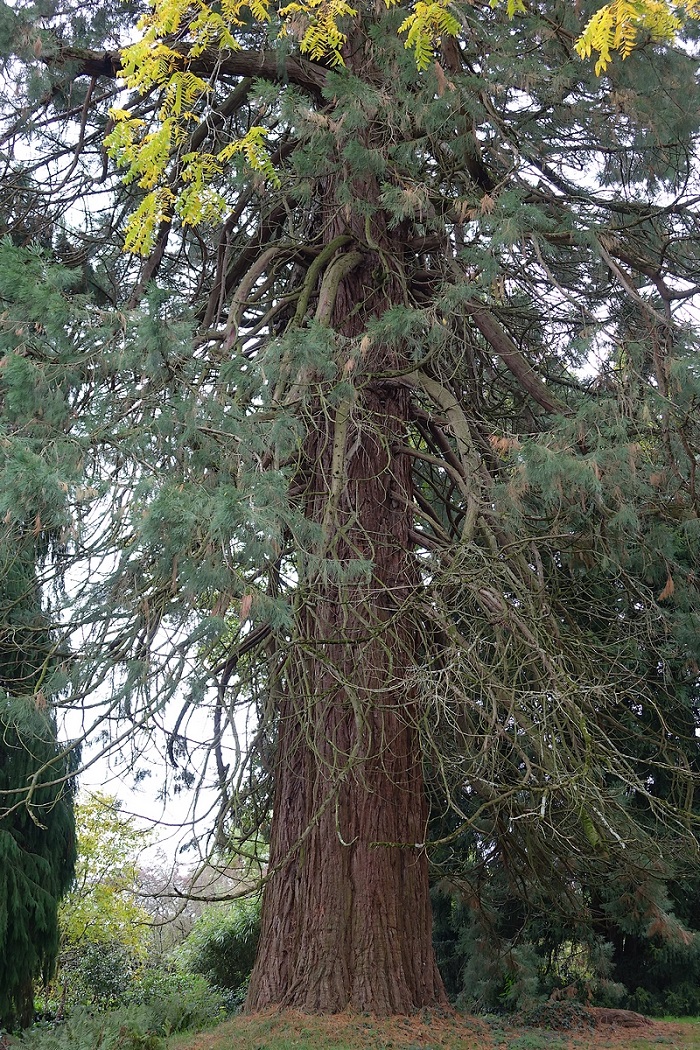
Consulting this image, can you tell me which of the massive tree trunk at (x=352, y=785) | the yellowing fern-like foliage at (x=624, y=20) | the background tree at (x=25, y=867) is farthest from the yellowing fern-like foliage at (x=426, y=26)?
the background tree at (x=25, y=867)

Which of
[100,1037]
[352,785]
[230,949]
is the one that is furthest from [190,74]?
[230,949]

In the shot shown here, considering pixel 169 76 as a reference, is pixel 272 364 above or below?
below

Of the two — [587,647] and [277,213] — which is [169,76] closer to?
[277,213]

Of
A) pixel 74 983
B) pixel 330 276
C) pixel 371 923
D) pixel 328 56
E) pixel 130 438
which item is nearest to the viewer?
pixel 130 438

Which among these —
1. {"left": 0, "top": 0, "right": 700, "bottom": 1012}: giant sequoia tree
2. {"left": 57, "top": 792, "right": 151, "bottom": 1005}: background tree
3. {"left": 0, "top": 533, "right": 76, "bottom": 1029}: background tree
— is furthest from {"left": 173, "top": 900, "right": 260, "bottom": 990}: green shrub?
{"left": 0, "top": 0, "right": 700, "bottom": 1012}: giant sequoia tree

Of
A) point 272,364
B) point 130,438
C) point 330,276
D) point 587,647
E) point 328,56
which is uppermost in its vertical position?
point 328,56

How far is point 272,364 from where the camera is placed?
4812mm

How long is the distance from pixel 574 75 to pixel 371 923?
520 cm

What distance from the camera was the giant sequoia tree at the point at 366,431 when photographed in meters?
4.33

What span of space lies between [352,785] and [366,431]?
2.20 metres


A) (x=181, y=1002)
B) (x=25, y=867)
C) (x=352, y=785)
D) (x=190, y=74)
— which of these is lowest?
(x=181, y=1002)

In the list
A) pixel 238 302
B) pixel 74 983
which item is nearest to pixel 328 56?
pixel 238 302

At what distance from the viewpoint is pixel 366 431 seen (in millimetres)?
6113

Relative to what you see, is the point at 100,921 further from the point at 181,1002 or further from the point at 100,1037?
the point at 100,1037
